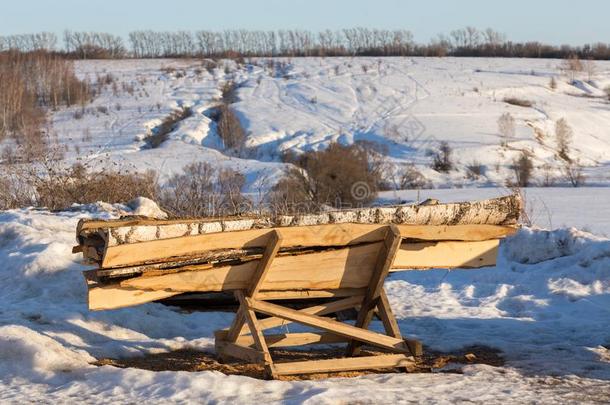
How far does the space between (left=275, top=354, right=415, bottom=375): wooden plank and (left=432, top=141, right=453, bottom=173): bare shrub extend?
36.8 meters

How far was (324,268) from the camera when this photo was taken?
6891 mm

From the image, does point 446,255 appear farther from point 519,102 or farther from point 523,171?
point 519,102

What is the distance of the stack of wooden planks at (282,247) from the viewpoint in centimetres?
614

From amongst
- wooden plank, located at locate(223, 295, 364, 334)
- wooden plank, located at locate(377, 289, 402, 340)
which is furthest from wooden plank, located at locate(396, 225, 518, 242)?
wooden plank, located at locate(223, 295, 364, 334)

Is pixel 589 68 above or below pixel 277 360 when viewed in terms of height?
below

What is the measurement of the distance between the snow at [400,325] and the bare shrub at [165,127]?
3806 cm

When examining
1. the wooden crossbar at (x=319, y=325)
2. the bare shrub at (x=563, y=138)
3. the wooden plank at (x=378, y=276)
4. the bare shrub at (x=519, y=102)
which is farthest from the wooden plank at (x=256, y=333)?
the bare shrub at (x=519, y=102)

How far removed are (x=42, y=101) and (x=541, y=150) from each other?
36.1 meters

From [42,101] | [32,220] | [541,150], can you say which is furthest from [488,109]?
[32,220]

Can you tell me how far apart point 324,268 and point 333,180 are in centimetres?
1549

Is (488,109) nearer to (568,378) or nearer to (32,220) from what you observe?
(32,220)

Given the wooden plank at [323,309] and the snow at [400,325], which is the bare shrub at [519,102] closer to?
the snow at [400,325]

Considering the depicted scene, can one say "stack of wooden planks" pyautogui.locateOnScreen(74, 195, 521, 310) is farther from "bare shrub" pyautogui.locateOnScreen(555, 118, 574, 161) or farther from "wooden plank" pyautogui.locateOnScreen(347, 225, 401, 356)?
"bare shrub" pyautogui.locateOnScreen(555, 118, 574, 161)

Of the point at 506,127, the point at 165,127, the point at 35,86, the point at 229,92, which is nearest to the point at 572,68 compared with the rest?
the point at 506,127
